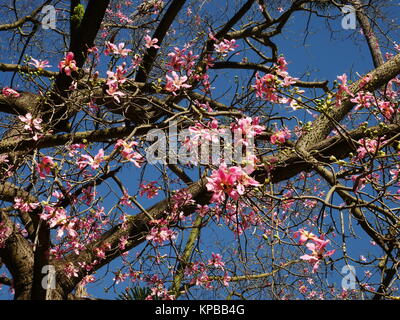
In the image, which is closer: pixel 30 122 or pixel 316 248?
pixel 316 248

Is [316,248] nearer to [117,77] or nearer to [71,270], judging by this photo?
[117,77]

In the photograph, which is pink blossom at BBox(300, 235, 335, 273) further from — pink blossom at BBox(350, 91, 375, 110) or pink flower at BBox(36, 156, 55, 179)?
pink flower at BBox(36, 156, 55, 179)

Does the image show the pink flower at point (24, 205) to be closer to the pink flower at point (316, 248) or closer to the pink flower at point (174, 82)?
the pink flower at point (174, 82)

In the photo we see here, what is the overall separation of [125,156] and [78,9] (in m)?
1.99

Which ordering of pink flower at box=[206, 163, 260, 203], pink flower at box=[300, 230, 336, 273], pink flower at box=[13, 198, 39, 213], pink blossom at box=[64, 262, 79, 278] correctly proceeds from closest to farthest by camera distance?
pink flower at box=[206, 163, 260, 203] → pink flower at box=[300, 230, 336, 273] → pink flower at box=[13, 198, 39, 213] → pink blossom at box=[64, 262, 79, 278]

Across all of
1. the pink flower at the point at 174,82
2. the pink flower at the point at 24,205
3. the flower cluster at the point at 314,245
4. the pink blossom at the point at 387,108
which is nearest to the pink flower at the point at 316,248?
the flower cluster at the point at 314,245

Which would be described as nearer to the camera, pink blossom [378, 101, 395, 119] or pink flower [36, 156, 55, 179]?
pink flower [36, 156, 55, 179]

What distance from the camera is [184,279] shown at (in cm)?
374

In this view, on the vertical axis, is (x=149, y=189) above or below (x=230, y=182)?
above

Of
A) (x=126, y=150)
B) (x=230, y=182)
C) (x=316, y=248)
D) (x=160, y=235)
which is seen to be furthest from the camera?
(x=160, y=235)

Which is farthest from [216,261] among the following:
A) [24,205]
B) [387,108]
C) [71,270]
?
[387,108]

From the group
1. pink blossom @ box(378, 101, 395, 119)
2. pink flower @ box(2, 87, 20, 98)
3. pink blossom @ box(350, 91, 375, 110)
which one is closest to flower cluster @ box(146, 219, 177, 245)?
pink blossom @ box(350, 91, 375, 110)
